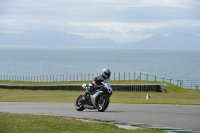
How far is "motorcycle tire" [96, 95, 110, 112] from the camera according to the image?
71.6 feet

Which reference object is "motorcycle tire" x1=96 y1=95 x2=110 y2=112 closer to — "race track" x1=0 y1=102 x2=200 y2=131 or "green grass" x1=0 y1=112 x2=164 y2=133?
"race track" x1=0 y1=102 x2=200 y2=131

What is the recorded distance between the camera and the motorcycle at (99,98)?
2170 centimetres

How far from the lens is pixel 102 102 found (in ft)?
72.4

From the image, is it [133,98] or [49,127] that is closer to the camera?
[49,127]

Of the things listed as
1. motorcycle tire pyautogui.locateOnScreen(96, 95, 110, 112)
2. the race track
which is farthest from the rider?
the race track

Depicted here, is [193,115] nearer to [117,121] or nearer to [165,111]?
[165,111]

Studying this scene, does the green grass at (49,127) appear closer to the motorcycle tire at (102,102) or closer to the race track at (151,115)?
the race track at (151,115)

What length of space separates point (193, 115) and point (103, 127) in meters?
5.64

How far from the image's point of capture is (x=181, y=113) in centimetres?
2100

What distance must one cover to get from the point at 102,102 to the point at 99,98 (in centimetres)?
19

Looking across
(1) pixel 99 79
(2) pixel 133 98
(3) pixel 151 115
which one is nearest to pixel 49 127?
(3) pixel 151 115

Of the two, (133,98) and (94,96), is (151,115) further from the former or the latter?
(133,98)

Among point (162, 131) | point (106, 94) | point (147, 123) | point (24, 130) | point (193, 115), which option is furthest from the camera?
point (106, 94)

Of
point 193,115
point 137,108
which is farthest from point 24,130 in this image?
point 137,108
